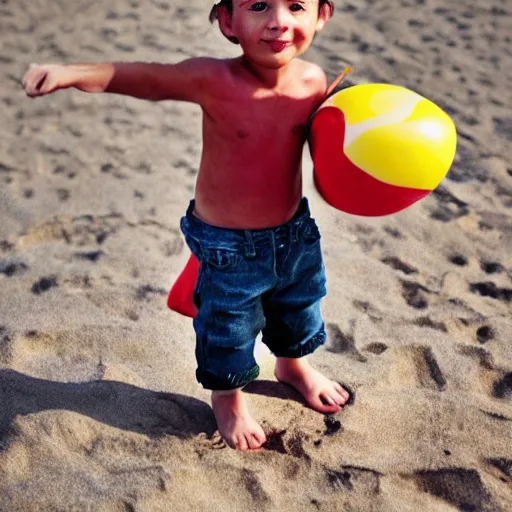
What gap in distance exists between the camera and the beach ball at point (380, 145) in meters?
1.86

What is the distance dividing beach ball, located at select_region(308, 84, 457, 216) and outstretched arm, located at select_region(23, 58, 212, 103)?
1.12ft

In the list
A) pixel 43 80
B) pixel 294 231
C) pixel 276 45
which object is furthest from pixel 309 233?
pixel 43 80

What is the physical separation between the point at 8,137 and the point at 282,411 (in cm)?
272

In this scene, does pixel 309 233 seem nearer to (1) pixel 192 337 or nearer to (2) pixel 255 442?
(2) pixel 255 442

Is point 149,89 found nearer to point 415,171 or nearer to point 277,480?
point 415,171

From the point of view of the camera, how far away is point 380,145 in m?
1.86

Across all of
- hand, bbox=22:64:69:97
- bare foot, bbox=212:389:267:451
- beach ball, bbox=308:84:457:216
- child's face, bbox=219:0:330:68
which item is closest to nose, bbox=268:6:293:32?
child's face, bbox=219:0:330:68

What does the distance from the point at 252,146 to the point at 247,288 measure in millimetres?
422

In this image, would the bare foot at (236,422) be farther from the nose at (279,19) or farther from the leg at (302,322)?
the nose at (279,19)

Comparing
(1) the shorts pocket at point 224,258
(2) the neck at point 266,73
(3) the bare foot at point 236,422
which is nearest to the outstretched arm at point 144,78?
(2) the neck at point 266,73

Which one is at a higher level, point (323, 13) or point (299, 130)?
point (323, 13)

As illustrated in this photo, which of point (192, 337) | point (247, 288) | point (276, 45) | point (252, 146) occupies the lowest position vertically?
point (192, 337)

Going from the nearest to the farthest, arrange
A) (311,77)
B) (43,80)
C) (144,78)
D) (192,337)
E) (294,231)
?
1. (43,80)
2. (144,78)
3. (311,77)
4. (294,231)
5. (192,337)

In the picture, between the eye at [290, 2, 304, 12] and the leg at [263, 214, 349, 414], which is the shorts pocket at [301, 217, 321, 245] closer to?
the leg at [263, 214, 349, 414]
